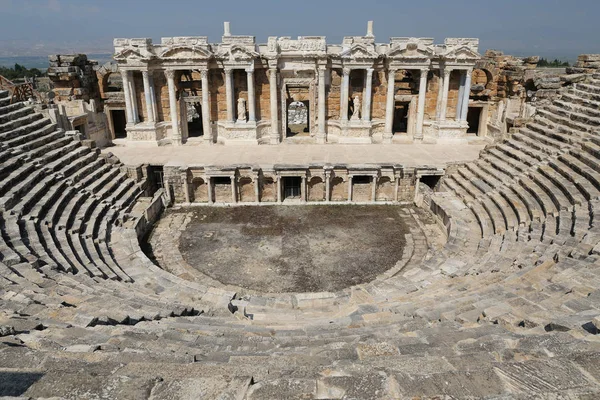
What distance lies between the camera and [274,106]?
76.4 ft

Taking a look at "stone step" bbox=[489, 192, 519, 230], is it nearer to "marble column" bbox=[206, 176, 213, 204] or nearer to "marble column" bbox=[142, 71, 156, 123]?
"marble column" bbox=[206, 176, 213, 204]

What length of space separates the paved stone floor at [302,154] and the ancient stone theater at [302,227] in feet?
0.68

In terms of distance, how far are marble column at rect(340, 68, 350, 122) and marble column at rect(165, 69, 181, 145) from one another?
9252 millimetres

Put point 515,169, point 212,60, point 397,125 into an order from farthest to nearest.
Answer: point 397,125, point 212,60, point 515,169

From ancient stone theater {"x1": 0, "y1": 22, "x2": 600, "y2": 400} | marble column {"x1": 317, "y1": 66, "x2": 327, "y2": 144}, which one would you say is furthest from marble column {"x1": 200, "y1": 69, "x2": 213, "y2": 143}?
marble column {"x1": 317, "y1": 66, "x2": 327, "y2": 144}

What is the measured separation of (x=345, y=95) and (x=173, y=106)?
9566 mm

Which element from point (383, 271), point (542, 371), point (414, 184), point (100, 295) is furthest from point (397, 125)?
point (542, 371)

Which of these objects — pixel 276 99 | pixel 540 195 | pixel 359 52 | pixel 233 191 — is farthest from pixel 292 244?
pixel 359 52

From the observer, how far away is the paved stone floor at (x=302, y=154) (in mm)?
19891

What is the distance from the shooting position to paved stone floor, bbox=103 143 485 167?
783 inches

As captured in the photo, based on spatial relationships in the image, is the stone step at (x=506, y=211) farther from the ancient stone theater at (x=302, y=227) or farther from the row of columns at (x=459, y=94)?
the row of columns at (x=459, y=94)

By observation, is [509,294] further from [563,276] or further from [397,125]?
[397,125]

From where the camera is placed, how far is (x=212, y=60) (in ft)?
74.5

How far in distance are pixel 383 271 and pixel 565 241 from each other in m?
5.01
